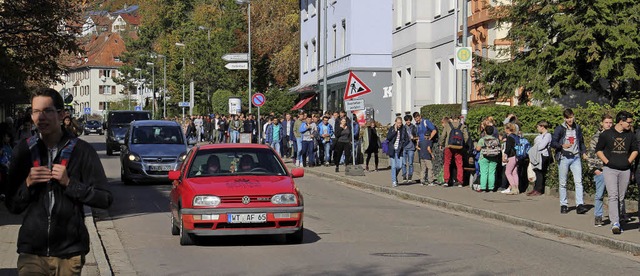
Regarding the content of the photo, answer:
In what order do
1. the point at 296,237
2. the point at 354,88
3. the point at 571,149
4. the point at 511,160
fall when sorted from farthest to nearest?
the point at 354,88 < the point at 511,160 < the point at 571,149 < the point at 296,237

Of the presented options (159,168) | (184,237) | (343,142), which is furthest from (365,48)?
(184,237)

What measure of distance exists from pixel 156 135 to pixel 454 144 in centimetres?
838

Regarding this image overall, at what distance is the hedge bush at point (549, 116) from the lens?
2141cm

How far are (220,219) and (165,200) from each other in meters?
9.58

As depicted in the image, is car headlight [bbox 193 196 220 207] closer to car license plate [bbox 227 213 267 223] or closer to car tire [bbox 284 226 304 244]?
car license plate [bbox 227 213 267 223]

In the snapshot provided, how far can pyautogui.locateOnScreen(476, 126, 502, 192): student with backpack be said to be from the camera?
971 inches

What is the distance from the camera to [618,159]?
16.2m

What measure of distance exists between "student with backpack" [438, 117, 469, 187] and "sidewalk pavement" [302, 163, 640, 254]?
1.49 feet

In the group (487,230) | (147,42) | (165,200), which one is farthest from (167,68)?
(487,230)

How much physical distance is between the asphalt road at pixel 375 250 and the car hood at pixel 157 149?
7372mm

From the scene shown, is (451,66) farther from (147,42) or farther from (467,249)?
(147,42)

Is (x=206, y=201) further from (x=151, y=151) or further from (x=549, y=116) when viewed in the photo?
(x=549, y=116)

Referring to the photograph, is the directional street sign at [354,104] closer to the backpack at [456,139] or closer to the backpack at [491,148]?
the backpack at [456,139]

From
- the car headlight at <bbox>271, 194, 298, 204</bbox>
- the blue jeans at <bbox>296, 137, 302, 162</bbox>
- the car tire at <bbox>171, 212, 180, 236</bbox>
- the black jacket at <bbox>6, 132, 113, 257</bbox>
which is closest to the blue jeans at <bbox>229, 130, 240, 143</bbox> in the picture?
the blue jeans at <bbox>296, 137, 302, 162</bbox>
